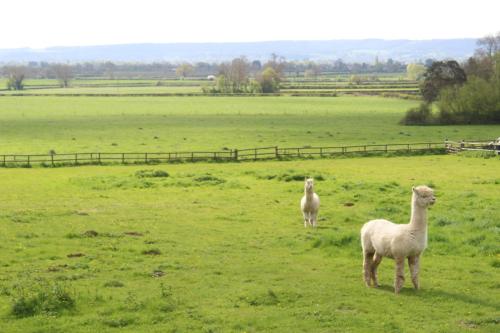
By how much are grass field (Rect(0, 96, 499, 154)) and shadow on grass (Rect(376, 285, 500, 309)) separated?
46308 mm

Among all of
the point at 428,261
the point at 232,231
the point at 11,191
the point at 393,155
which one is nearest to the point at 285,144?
the point at 393,155

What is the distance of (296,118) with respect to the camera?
335 ft

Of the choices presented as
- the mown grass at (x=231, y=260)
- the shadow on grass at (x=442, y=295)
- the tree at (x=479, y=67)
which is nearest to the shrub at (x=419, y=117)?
the tree at (x=479, y=67)

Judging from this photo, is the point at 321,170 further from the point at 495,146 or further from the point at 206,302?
the point at 206,302

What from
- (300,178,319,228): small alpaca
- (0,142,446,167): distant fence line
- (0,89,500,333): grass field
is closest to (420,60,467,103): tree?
(0,142,446,167): distant fence line

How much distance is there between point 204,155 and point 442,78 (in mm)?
59395

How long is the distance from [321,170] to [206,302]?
32463mm

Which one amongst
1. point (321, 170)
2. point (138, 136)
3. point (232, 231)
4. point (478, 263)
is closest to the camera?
point (478, 263)

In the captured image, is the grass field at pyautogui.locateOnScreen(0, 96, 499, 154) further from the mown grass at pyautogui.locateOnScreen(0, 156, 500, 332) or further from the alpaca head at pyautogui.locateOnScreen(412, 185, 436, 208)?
the alpaca head at pyautogui.locateOnScreen(412, 185, 436, 208)

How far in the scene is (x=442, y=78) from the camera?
4200 inches

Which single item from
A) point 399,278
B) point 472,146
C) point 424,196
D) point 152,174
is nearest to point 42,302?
point 399,278

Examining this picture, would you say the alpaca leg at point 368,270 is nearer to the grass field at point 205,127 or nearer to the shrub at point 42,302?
the shrub at point 42,302

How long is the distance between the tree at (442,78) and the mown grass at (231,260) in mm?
69151

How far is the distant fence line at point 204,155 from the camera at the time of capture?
176 feet
